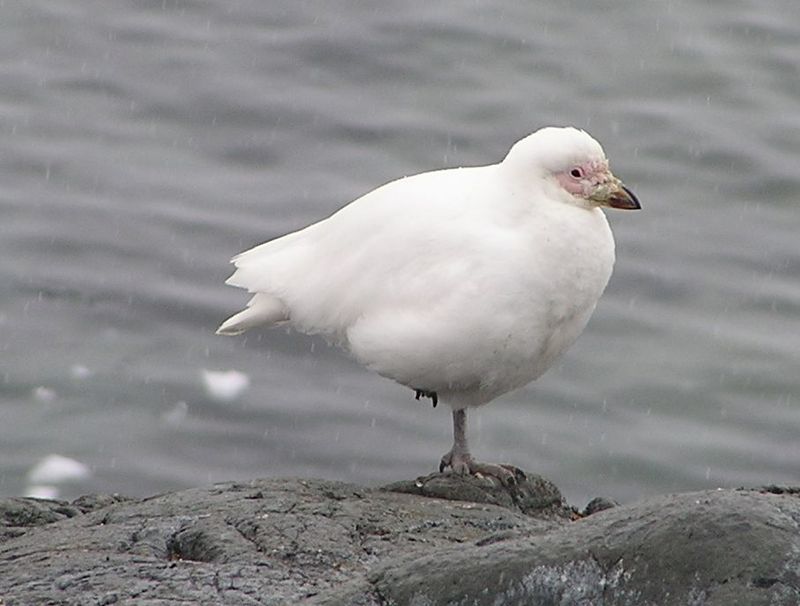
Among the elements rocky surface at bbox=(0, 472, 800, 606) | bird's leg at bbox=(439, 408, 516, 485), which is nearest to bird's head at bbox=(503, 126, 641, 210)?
bird's leg at bbox=(439, 408, 516, 485)

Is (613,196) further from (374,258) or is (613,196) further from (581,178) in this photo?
(374,258)

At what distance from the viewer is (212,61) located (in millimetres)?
15953

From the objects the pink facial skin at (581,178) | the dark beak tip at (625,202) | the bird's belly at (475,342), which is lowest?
the bird's belly at (475,342)

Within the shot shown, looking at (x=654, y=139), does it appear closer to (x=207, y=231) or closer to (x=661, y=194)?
(x=661, y=194)

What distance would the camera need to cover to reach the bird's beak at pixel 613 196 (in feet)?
24.6

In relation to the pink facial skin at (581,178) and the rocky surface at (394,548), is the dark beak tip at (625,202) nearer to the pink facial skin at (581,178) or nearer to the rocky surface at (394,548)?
the pink facial skin at (581,178)

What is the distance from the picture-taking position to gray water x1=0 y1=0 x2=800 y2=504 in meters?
11.8

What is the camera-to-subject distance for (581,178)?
750 centimetres

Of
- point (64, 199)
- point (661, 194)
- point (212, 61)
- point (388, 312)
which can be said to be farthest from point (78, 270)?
point (388, 312)

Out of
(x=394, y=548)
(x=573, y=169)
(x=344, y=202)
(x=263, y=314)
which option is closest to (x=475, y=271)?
(x=573, y=169)

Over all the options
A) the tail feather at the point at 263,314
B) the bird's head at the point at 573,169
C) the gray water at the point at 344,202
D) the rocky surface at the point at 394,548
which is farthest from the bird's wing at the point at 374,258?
the gray water at the point at 344,202

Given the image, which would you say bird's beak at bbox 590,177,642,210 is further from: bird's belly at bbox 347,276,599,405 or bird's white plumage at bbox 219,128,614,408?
bird's belly at bbox 347,276,599,405

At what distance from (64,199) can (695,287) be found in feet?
16.0

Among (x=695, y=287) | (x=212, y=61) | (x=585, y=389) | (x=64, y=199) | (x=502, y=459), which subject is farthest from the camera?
(x=212, y=61)
